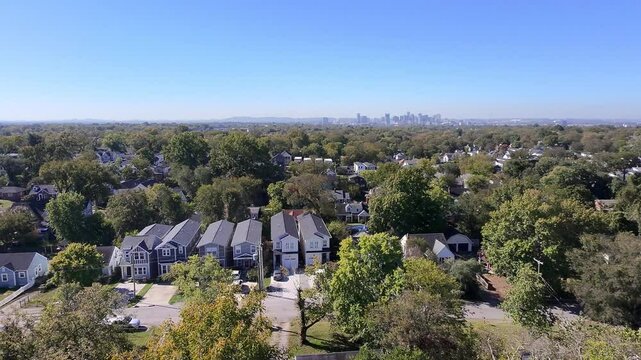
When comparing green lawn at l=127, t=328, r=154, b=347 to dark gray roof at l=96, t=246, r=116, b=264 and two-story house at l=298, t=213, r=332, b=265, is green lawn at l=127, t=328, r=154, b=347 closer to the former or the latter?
dark gray roof at l=96, t=246, r=116, b=264

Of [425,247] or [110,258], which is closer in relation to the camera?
[425,247]

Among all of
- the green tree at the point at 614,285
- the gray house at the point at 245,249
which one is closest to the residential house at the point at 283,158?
the gray house at the point at 245,249

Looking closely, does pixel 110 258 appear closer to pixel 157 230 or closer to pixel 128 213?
pixel 157 230

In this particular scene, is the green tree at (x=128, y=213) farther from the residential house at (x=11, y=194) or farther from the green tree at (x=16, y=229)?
the residential house at (x=11, y=194)

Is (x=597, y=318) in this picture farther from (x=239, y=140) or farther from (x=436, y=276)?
(x=239, y=140)

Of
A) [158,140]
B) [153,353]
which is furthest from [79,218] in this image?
[158,140]

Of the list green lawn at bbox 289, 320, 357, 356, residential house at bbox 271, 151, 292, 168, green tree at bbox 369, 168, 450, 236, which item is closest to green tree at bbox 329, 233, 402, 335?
green lawn at bbox 289, 320, 357, 356

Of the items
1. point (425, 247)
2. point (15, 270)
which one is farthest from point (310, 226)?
point (15, 270)
